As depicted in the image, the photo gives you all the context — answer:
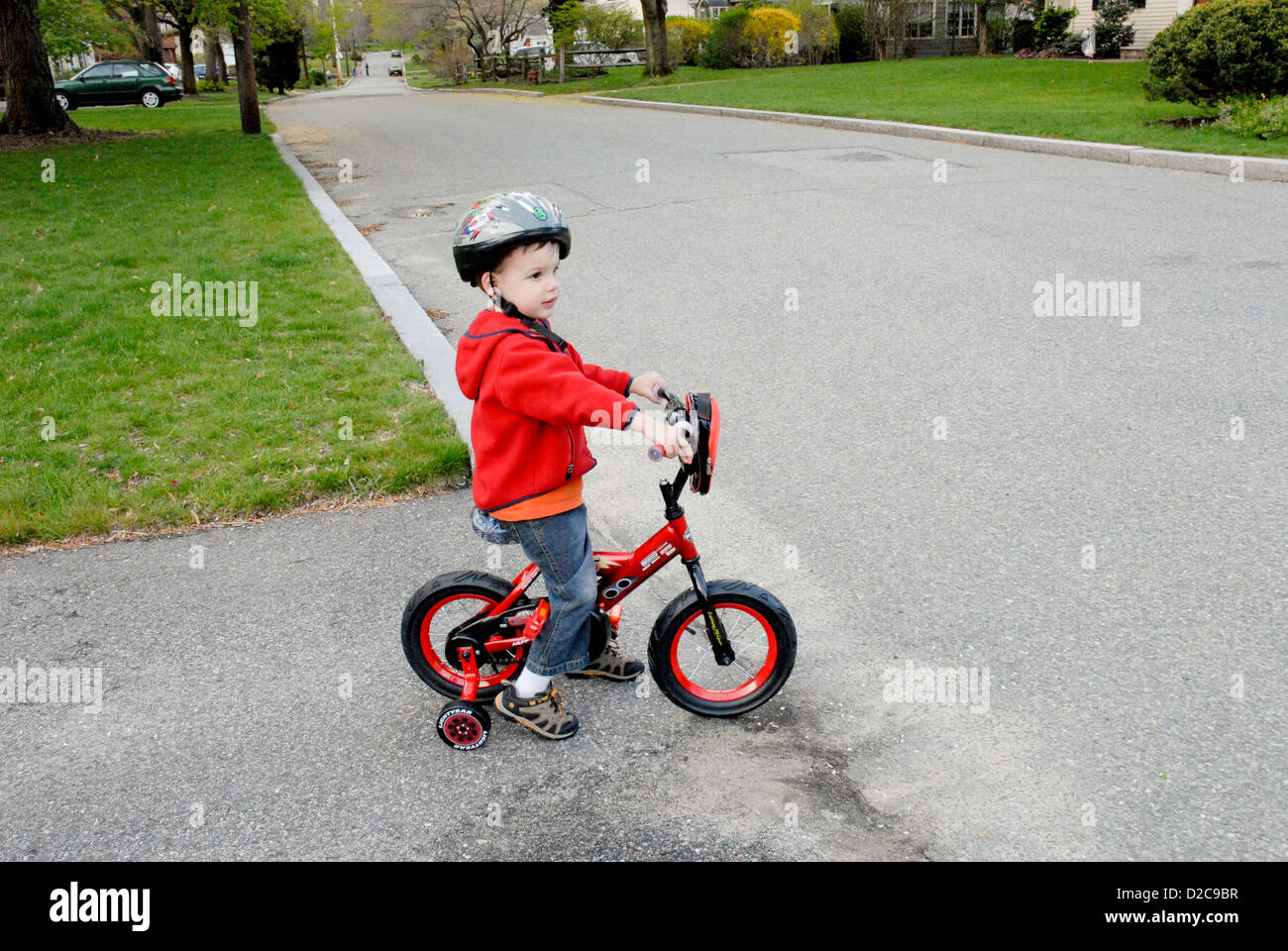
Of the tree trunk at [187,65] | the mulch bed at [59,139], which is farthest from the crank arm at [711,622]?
the tree trunk at [187,65]

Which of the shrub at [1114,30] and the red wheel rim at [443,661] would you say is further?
the shrub at [1114,30]

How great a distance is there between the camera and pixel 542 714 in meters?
2.98

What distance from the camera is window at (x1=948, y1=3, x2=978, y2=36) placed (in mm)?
38219

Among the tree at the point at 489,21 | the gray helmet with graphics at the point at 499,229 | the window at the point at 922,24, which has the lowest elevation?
the gray helmet with graphics at the point at 499,229

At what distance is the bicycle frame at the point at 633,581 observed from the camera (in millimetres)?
2861

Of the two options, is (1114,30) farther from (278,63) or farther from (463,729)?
(278,63)

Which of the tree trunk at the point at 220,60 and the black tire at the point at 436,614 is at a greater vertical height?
the tree trunk at the point at 220,60

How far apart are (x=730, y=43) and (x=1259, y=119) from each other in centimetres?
2536

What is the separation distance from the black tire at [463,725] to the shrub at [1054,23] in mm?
32904

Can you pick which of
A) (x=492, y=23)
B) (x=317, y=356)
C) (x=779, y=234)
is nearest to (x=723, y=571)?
(x=317, y=356)

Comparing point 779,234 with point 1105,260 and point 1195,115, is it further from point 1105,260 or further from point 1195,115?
point 1195,115

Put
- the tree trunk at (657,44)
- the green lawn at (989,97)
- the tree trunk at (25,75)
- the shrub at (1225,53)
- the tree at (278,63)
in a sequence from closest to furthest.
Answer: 1. the shrub at (1225,53)
2. the green lawn at (989,97)
3. the tree trunk at (25,75)
4. the tree trunk at (657,44)
5. the tree at (278,63)

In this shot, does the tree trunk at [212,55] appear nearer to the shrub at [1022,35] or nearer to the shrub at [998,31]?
the shrub at [998,31]

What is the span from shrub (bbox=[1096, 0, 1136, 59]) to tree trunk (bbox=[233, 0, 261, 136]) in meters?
22.8
